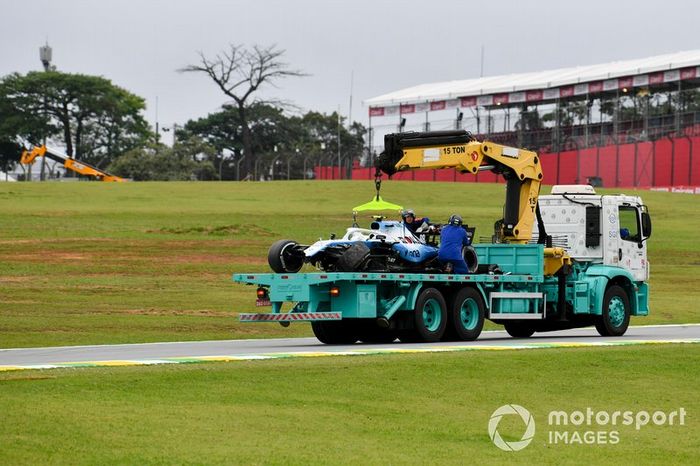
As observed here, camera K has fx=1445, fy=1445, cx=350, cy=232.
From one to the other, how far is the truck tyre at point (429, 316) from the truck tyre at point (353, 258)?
1.23 m

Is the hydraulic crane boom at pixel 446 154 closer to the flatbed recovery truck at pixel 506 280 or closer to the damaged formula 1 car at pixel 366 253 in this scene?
the flatbed recovery truck at pixel 506 280

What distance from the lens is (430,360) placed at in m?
20.3

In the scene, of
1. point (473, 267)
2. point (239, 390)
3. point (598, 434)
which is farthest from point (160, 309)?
point (598, 434)

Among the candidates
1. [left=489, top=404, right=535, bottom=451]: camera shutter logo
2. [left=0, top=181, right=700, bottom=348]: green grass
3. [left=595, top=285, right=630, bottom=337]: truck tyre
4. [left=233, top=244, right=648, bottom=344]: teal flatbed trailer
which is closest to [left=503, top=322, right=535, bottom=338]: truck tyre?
[left=233, top=244, right=648, bottom=344]: teal flatbed trailer

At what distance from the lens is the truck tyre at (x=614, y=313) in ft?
92.9

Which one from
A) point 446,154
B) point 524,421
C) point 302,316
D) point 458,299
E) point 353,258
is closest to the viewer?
point 524,421

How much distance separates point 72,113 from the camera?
141 metres

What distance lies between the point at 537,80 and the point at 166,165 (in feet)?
108

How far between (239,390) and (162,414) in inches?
77.9

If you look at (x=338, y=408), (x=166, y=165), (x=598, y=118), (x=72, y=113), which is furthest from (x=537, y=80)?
(x=338, y=408)

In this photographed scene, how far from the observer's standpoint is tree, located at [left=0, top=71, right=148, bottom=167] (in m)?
136

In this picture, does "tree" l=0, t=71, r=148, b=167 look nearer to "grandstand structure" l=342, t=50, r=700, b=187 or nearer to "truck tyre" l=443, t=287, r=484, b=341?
"grandstand structure" l=342, t=50, r=700, b=187

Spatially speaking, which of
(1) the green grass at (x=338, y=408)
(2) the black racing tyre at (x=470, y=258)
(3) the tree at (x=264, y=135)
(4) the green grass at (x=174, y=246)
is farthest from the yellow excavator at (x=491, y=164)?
(3) the tree at (x=264, y=135)

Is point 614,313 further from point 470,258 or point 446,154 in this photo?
point 446,154
